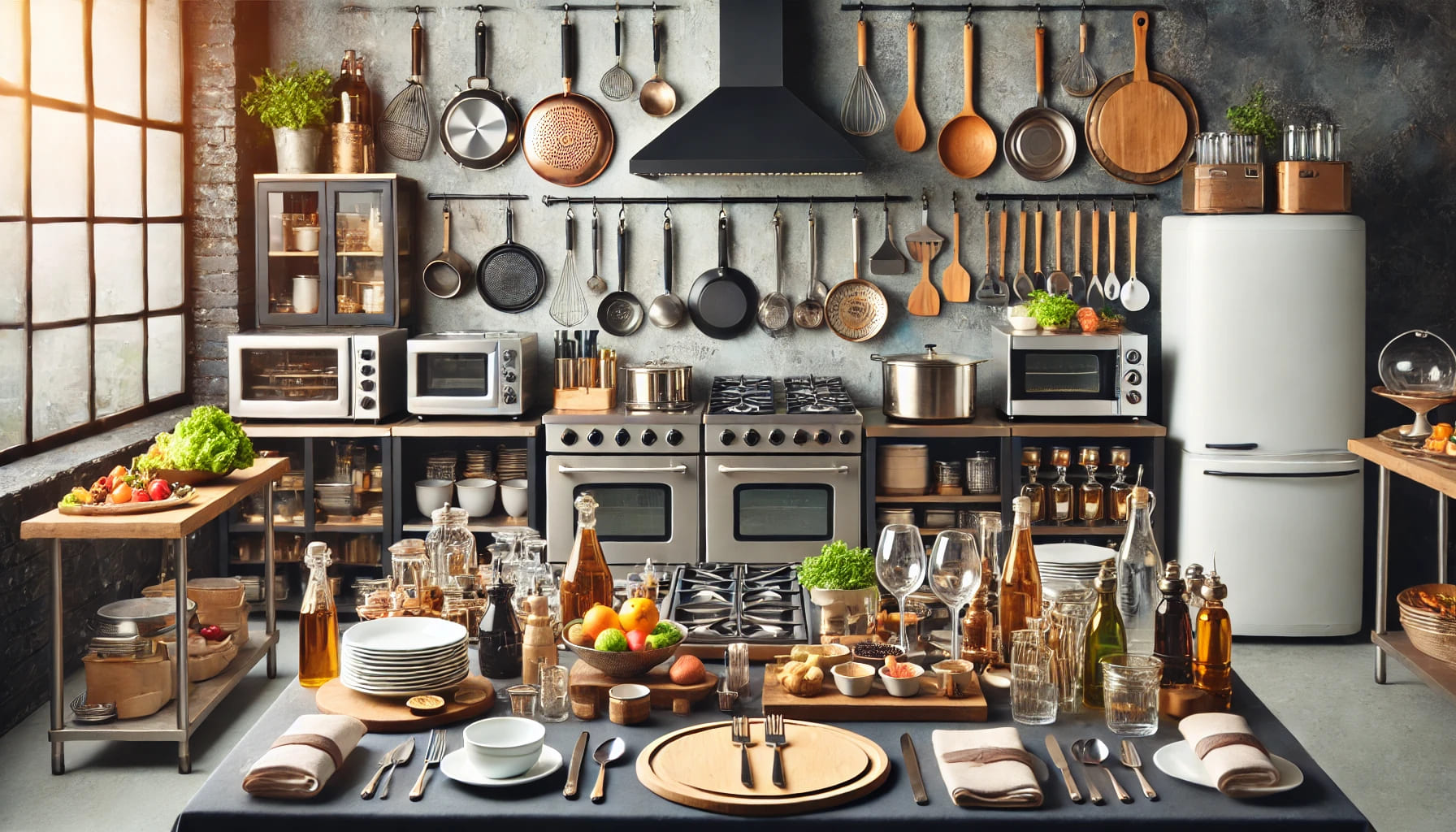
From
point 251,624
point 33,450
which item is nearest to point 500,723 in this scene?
point 33,450

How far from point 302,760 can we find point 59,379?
336cm

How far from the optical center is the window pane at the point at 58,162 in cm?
459

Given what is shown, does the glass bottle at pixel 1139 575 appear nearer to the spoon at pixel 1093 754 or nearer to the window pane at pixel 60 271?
the spoon at pixel 1093 754

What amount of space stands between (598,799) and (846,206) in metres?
4.37

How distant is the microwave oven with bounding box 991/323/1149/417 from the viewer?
5.41 metres

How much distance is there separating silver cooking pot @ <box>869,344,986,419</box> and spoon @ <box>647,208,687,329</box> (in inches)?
41.5

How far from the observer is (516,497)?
5.60m

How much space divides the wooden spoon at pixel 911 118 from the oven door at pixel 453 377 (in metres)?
2.03

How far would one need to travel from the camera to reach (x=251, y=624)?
562 centimetres

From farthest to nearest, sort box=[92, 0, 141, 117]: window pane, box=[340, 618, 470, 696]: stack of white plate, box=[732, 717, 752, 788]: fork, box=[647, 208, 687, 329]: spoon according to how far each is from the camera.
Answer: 1. box=[647, 208, 687, 329]: spoon
2. box=[92, 0, 141, 117]: window pane
3. box=[340, 618, 470, 696]: stack of white plate
4. box=[732, 717, 752, 788]: fork

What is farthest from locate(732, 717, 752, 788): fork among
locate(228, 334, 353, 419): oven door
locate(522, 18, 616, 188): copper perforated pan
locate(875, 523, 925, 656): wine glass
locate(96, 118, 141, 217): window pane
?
locate(522, 18, 616, 188): copper perforated pan

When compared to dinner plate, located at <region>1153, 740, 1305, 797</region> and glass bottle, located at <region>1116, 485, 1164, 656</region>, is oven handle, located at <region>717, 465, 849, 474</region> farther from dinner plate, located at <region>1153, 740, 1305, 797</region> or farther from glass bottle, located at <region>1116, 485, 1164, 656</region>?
dinner plate, located at <region>1153, 740, 1305, 797</region>

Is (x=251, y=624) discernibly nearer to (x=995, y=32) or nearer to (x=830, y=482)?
(x=830, y=482)

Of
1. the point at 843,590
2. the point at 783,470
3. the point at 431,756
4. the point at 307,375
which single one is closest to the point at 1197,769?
the point at 843,590
